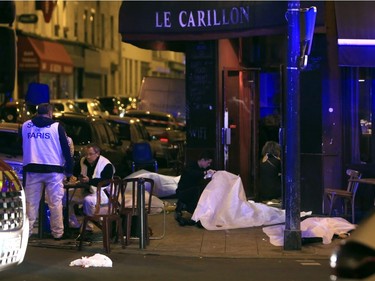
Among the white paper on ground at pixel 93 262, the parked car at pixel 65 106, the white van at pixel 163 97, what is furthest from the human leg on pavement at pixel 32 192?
the white van at pixel 163 97

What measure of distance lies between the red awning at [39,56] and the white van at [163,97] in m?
6.33

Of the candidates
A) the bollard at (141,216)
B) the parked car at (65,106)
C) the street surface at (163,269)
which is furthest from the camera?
the parked car at (65,106)

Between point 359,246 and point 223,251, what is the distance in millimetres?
6391

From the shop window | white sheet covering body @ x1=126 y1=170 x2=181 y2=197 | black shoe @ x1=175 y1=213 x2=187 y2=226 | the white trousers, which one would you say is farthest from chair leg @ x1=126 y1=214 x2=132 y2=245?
the shop window

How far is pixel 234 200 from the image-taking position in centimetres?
1184

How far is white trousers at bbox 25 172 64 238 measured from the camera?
34.0 feet

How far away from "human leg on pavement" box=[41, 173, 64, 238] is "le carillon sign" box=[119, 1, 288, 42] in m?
4.04

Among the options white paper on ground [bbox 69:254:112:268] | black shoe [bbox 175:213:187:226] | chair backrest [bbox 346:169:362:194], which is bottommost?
white paper on ground [bbox 69:254:112:268]

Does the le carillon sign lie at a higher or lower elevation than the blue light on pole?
higher

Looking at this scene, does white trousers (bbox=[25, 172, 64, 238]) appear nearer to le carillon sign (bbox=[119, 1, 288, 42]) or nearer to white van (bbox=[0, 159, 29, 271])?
white van (bbox=[0, 159, 29, 271])

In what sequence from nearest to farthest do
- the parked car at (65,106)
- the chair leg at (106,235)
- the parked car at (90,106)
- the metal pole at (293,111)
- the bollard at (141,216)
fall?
the chair leg at (106,235) < the metal pole at (293,111) < the bollard at (141,216) < the parked car at (65,106) < the parked car at (90,106)

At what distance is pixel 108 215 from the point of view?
32.6 feet

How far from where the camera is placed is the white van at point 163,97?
94.5 ft

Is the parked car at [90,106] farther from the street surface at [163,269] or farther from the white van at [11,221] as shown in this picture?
the white van at [11,221]
